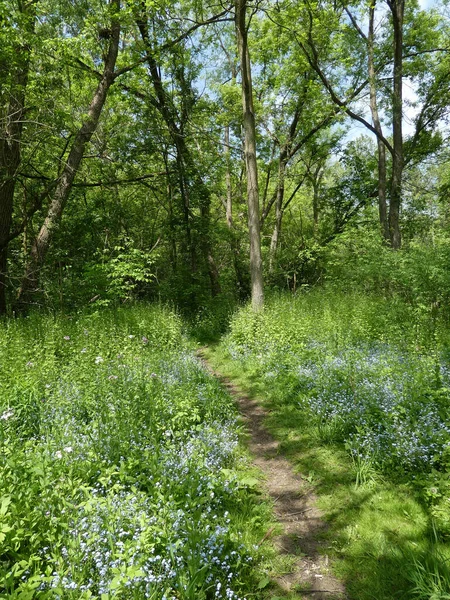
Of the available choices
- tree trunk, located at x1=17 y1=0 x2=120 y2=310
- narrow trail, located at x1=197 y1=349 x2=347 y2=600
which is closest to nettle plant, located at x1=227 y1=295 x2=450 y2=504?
narrow trail, located at x1=197 y1=349 x2=347 y2=600

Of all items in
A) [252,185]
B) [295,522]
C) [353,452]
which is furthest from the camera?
[252,185]

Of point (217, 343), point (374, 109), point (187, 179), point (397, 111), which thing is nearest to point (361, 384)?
point (217, 343)

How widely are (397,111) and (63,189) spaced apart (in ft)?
40.1

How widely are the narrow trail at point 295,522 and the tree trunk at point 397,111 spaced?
33.6ft

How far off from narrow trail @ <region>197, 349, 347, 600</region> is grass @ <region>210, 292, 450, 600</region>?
10cm

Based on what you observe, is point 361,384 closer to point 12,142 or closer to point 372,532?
point 372,532

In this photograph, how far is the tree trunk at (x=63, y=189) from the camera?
10.1m

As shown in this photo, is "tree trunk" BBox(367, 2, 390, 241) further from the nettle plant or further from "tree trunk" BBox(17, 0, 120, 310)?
"tree trunk" BBox(17, 0, 120, 310)

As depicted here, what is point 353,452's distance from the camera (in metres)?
3.93

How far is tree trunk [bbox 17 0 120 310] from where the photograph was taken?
10062mm

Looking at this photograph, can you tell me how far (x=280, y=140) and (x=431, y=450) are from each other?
55.2 ft

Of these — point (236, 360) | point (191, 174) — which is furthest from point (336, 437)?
point (191, 174)

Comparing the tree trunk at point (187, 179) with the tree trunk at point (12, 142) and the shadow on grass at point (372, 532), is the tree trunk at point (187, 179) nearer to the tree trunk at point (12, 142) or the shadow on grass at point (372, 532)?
the tree trunk at point (12, 142)

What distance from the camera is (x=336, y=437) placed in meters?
4.44
